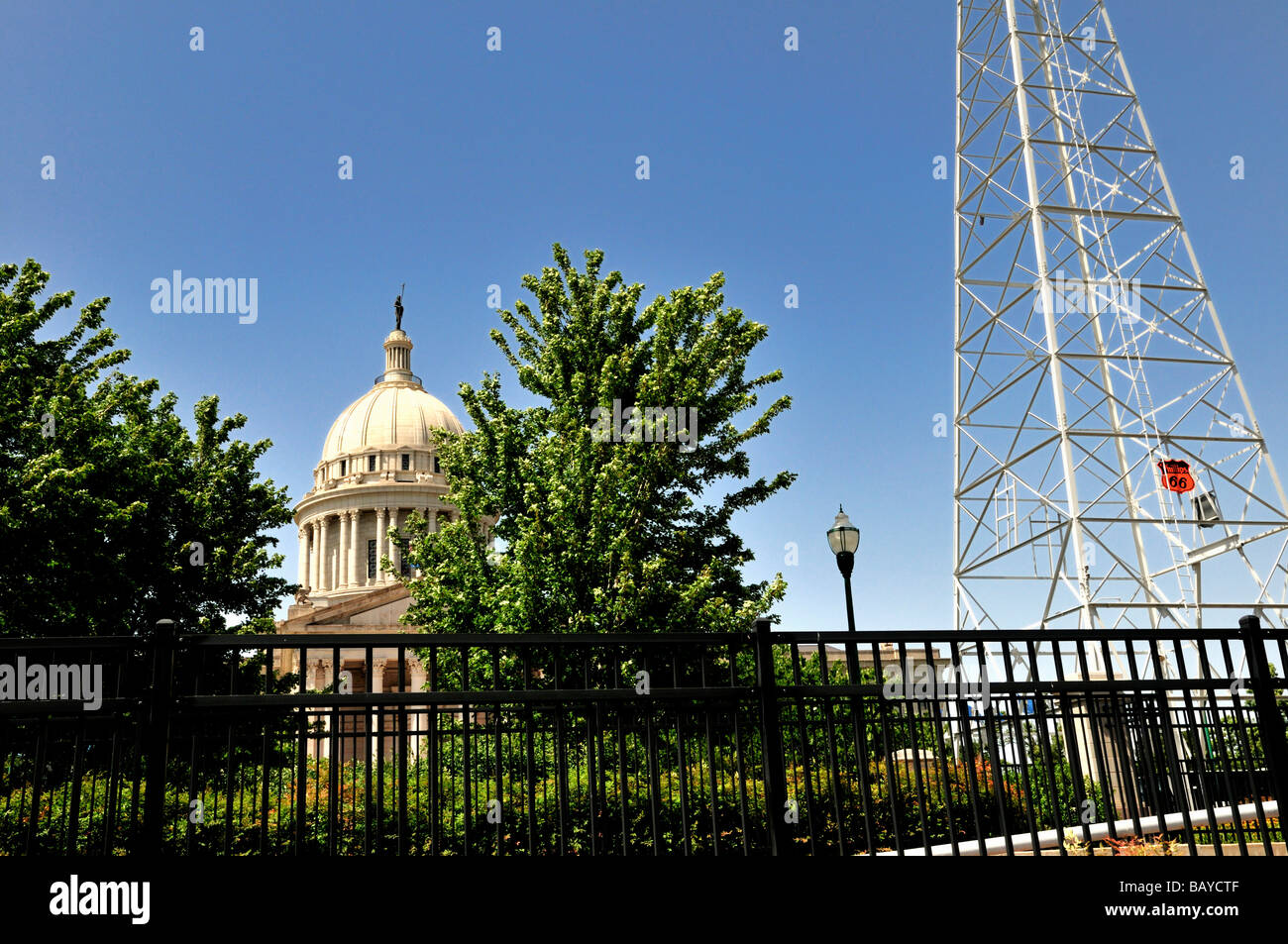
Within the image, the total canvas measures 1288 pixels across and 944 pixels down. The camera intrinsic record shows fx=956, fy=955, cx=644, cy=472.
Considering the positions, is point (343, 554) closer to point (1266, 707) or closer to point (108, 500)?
point (108, 500)

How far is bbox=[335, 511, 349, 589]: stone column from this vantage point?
3017 inches

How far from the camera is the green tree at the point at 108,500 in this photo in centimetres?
1750

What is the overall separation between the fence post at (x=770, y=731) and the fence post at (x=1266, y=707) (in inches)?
130

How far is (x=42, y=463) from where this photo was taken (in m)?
17.3

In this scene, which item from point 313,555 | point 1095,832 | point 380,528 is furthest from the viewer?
point 313,555

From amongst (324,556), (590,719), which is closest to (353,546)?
(324,556)

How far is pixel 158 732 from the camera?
5.34 metres

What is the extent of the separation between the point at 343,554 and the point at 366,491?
5.41m

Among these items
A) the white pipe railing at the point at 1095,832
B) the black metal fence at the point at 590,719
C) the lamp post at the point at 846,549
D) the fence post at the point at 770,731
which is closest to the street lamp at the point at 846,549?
the lamp post at the point at 846,549

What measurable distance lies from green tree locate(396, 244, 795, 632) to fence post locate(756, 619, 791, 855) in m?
10.9

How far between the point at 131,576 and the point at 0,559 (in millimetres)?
3598

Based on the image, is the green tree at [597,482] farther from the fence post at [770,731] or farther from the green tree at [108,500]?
the fence post at [770,731]
